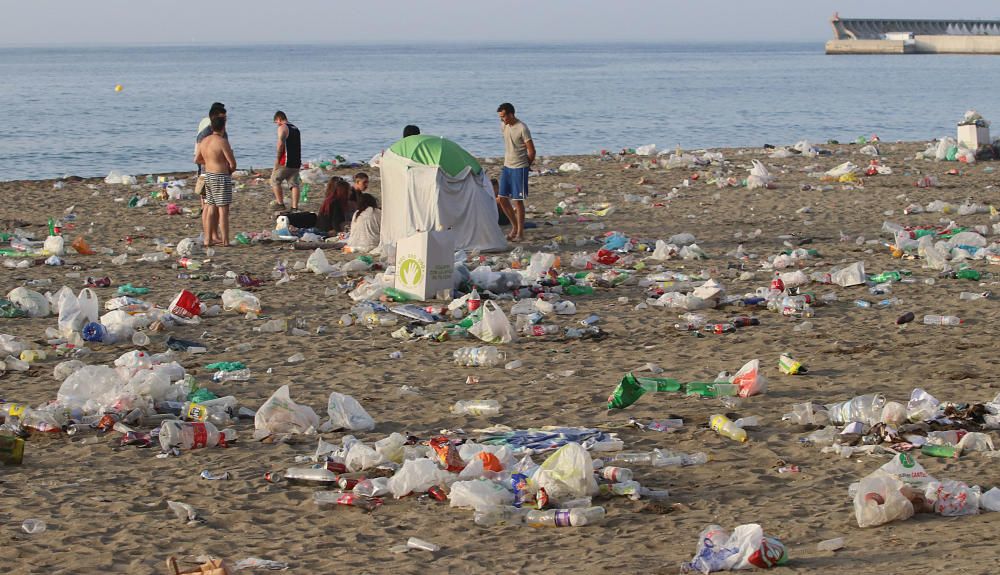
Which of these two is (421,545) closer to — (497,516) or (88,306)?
(497,516)

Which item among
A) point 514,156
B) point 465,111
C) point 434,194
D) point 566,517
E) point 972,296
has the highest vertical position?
point 514,156

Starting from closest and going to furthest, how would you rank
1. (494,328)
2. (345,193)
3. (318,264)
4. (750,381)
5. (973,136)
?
(750,381) → (494,328) → (318,264) → (345,193) → (973,136)

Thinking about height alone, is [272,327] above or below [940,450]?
below

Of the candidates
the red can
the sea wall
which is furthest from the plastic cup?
the sea wall

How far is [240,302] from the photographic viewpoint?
8531mm

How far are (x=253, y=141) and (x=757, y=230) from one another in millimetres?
20605

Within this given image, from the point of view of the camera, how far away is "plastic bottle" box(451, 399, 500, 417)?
5.97 meters

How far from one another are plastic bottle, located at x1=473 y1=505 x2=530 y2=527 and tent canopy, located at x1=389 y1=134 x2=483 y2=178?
6333 millimetres

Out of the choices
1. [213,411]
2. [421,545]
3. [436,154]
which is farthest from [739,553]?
[436,154]

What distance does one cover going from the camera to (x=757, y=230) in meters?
11.9

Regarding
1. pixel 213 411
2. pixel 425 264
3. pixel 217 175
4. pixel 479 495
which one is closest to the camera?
pixel 479 495

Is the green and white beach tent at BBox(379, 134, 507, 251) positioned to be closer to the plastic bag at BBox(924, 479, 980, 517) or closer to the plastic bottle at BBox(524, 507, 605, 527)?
the plastic bottle at BBox(524, 507, 605, 527)

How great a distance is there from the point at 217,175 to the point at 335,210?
125 cm

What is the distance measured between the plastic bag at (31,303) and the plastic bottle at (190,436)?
3.29m
